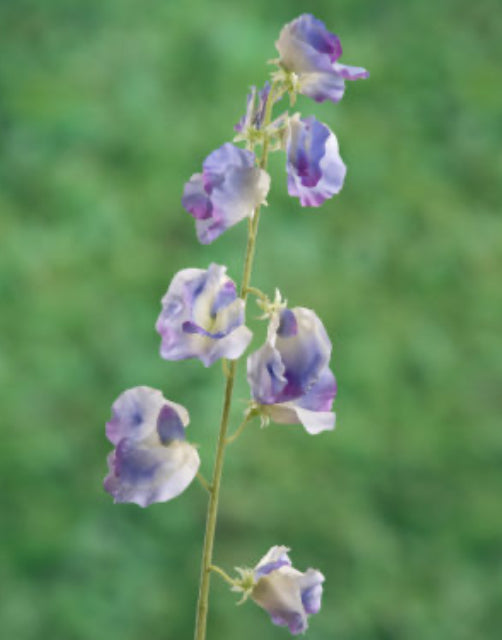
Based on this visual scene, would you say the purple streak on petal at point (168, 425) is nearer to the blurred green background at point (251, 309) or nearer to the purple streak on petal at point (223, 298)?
the purple streak on petal at point (223, 298)

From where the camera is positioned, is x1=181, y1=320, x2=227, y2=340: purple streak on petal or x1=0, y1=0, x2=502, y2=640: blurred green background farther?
x1=0, y1=0, x2=502, y2=640: blurred green background

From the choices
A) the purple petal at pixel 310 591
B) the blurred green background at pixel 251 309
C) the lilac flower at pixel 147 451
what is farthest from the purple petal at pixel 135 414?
the blurred green background at pixel 251 309

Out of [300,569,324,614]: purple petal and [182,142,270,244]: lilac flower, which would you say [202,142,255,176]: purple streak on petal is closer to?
[182,142,270,244]: lilac flower

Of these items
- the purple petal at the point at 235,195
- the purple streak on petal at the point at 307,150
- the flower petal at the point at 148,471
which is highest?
the purple streak on petal at the point at 307,150

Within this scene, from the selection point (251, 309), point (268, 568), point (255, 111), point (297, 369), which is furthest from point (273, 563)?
point (251, 309)

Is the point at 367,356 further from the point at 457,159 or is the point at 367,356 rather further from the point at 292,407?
the point at 292,407

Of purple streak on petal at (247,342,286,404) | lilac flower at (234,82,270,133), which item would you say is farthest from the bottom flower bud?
lilac flower at (234,82,270,133)

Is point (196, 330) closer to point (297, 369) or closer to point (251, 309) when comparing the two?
point (297, 369)
